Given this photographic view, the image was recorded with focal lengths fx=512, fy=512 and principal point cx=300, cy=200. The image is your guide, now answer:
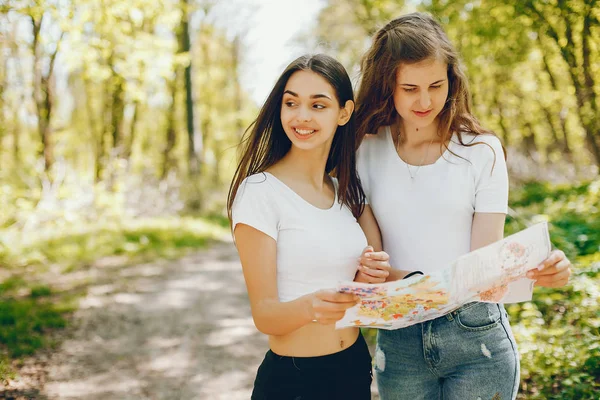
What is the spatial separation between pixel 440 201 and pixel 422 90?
1.47ft

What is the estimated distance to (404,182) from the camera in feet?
6.89

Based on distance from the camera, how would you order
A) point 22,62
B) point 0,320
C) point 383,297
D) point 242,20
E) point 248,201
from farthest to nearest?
point 242,20
point 22,62
point 0,320
point 248,201
point 383,297

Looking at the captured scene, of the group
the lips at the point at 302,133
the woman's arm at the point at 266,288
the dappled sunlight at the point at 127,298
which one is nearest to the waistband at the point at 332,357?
the woman's arm at the point at 266,288

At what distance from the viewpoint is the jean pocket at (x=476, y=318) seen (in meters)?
1.91

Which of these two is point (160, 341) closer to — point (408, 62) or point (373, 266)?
point (373, 266)

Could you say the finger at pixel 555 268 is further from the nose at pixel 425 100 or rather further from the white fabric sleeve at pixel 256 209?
the white fabric sleeve at pixel 256 209

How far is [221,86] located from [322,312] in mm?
22833

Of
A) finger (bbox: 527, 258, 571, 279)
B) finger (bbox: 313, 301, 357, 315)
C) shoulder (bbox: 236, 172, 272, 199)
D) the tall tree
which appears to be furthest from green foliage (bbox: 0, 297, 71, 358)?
the tall tree

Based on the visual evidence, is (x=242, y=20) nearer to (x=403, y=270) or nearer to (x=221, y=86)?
(x=221, y=86)

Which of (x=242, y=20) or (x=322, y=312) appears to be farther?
(x=242, y=20)

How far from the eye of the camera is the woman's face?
2.03 metres

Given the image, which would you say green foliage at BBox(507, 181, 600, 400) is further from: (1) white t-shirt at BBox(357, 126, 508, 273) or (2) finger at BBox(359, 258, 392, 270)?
(2) finger at BBox(359, 258, 392, 270)

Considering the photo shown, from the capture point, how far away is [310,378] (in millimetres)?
1931

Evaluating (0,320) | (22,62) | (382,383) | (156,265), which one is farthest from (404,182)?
(22,62)
